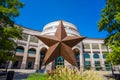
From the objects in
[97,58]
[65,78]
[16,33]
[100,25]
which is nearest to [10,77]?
[16,33]

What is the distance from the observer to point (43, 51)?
3694 centimetres

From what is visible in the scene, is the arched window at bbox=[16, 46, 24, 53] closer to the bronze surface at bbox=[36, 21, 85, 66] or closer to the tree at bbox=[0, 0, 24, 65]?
the tree at bbox=[0, 0, 24, 65]

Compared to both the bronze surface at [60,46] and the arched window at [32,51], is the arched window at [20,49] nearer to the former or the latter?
the arched window at [32,51]

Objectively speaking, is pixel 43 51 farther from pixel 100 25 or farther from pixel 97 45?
pixel 100 25

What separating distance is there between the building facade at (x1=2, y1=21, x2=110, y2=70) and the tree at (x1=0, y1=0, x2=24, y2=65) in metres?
17.0

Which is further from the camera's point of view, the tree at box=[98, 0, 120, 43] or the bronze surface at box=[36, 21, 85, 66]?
the tree at box=[98, 0, 120, 43]

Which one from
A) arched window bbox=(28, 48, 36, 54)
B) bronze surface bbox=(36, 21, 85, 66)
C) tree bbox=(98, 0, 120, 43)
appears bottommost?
bronze surface bbox=(36, 21, 85, 66)

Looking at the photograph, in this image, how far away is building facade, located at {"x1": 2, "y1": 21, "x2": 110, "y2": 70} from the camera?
110 ft

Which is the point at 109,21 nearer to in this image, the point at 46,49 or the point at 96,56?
the point at 46,49

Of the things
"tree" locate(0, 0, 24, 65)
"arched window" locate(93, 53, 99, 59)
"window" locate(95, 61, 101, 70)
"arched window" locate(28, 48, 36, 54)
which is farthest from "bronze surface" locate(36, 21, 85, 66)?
"arched window" locate(93, 53, 99, 59)

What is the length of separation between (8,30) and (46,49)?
2259 cm

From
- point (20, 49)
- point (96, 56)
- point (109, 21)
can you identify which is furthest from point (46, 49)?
point (109, 21)

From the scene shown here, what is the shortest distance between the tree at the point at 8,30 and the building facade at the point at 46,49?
17040 mm

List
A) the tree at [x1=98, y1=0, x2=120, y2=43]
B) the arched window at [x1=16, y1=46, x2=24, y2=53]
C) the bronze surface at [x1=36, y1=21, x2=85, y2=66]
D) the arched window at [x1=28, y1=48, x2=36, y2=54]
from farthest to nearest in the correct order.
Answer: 1. the arched window at [x1=28, y1=48, x2=36, y2=54]
2. the arched window at [x1=16, y1=46, x2=24, y2=53]
3. the tree at [x1=98, y1=0, x2=120, y2=43]
4. the bronze surface at [x1=36, y1=21, x2=85, y2=66]
